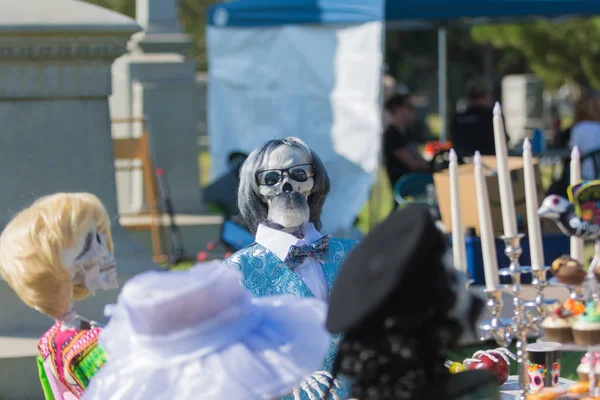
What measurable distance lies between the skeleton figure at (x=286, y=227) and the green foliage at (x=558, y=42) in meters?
20.8

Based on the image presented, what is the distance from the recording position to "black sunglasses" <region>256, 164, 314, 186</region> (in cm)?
346

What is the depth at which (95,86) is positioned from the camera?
478 centimetres

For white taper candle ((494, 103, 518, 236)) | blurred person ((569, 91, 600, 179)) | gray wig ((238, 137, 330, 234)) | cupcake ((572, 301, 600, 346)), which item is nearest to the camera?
cupcake ((572, 301, 600, 346))

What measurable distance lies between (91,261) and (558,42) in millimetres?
23268

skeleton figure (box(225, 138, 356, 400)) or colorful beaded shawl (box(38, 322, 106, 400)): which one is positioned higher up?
skeleton figure (box(225, 138, 356, 400))

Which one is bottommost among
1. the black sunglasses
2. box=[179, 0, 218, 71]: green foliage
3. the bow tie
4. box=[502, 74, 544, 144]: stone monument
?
the bow tie

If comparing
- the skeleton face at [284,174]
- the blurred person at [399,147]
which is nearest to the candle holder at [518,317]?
the skeleton face at [284,174]

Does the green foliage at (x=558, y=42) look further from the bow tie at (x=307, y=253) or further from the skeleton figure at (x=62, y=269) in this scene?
the skeleton figure at (x=62, y=269)

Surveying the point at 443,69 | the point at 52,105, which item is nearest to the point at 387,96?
the point at 443,69

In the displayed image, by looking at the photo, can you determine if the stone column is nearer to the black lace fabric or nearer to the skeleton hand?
the skeleton hand

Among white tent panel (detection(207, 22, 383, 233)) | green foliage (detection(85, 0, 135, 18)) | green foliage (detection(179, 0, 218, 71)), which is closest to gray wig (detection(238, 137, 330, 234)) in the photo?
white tent panel (detection(207, 22, 383, 233))

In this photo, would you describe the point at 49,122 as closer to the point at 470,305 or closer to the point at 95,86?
the point at 95,86

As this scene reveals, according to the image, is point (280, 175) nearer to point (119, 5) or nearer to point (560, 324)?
point (560, 324)

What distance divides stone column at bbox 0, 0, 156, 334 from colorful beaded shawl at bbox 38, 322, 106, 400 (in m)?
1.92
